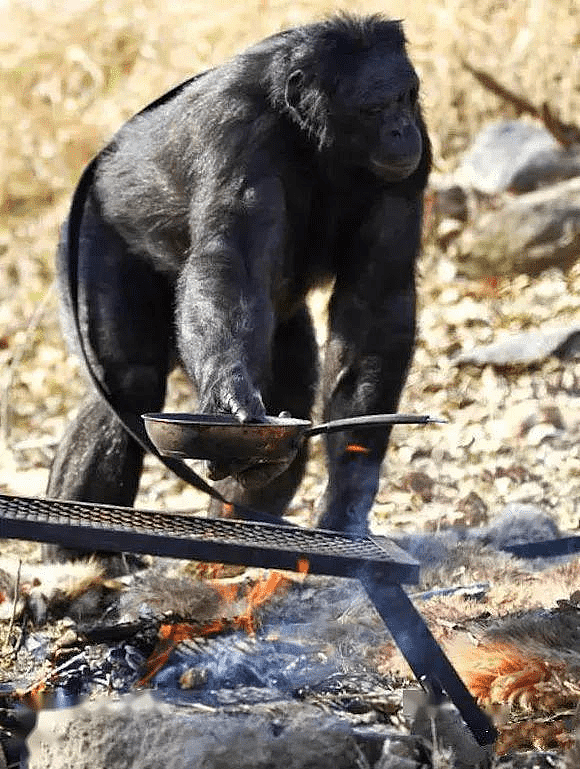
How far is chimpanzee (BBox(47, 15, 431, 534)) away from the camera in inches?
194

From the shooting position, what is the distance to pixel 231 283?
189 inches

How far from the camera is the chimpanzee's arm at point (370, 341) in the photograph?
533 cm

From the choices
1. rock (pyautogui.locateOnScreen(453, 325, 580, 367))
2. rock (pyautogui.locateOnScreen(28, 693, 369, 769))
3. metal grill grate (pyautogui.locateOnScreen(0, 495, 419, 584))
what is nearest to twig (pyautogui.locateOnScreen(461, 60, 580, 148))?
rock (pyautogui.locateOnScreen(453, 325, 580, 367))

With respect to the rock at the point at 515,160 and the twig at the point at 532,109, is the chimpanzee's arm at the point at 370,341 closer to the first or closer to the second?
the rock at the point at 515,160

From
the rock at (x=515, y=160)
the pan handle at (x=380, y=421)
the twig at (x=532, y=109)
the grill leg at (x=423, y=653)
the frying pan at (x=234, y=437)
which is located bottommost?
the grill leg at (x=423, y=653)

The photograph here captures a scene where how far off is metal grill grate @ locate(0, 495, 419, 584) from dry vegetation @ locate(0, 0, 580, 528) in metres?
2.77

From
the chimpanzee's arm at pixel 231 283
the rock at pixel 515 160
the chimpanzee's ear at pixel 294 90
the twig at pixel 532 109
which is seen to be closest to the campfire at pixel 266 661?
the chimpanzee's arm at pixel 231 283

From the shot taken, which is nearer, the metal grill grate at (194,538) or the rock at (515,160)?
the metal grill grate at (194,538)

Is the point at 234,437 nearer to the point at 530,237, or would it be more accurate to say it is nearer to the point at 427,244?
the point at 530,237

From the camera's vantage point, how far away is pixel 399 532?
20.3 ft

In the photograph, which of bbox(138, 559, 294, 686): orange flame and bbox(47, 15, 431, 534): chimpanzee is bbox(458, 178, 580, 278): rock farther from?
bbox(138, 559, 294, 686): orange flame

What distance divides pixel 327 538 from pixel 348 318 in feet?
5.76

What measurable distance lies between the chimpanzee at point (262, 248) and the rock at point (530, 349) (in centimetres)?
286

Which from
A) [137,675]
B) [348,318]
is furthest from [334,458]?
[137,675]
